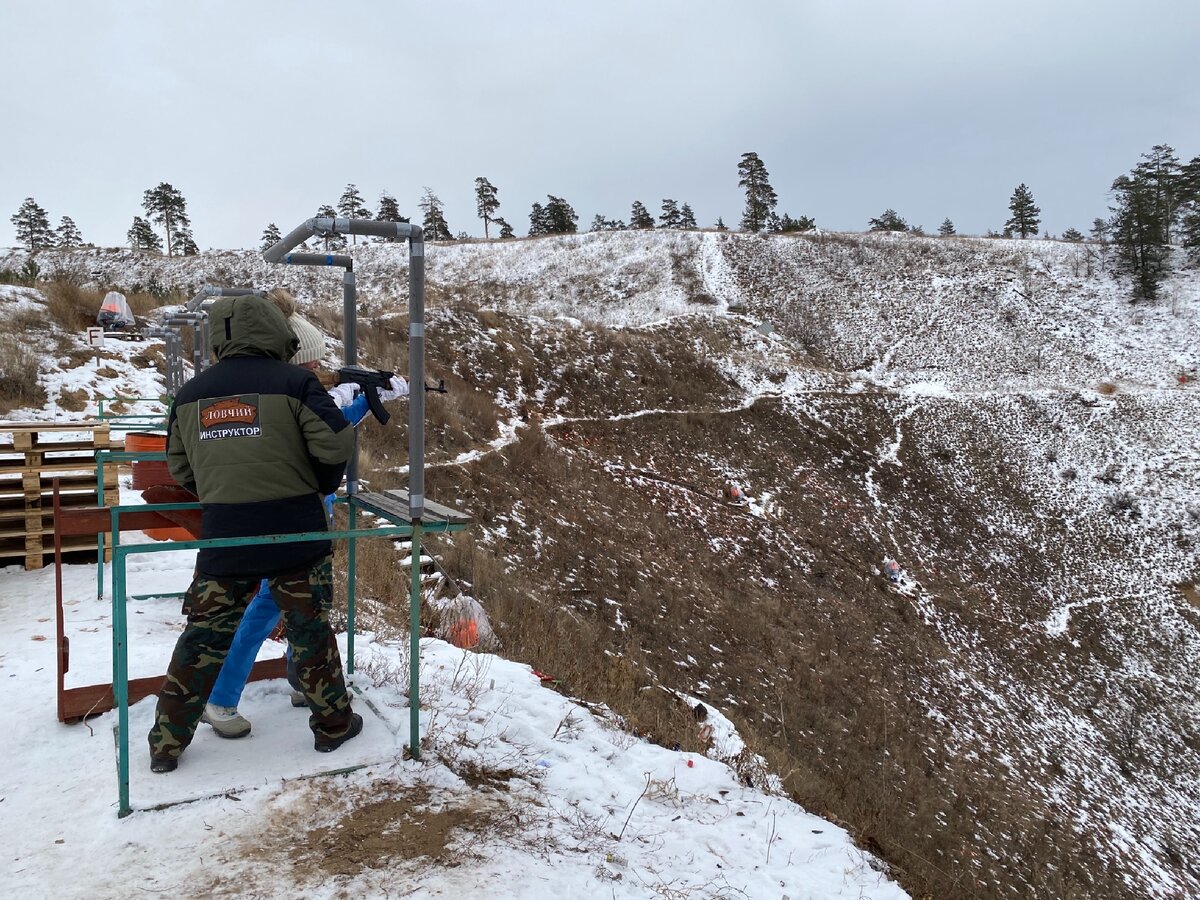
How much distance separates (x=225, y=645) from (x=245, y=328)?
5.01ft

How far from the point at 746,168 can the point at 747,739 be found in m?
51.6

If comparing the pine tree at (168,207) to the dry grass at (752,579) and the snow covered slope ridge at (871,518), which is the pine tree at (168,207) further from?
the dry grass at (752,579)

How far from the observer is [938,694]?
41.4ft

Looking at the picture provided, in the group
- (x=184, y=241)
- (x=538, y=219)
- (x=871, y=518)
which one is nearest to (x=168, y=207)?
(x=184, y=241)

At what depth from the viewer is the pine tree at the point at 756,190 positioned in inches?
2028

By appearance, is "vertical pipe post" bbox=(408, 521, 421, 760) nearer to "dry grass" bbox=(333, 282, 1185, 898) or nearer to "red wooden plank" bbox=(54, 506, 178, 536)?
"red wooden plank" bbox=(54, 506, 178, 536)

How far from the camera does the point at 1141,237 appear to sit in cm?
3331

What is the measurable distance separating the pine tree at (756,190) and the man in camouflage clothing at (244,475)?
52.0 metres

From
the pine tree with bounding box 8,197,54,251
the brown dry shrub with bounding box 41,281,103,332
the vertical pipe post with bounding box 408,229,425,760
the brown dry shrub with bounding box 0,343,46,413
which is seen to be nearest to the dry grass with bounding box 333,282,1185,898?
the vertical pipe post with bounding box 408,229,425,760

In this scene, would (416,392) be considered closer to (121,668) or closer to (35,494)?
(121,668)

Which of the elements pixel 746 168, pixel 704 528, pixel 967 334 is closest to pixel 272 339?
pixel 704 528

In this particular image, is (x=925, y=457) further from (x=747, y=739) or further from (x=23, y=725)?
(x=23, y=725)

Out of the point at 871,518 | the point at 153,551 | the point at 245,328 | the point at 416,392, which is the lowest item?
the point at 871,518

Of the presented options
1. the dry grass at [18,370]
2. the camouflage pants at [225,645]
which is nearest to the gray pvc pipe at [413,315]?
the camouflage pants at [225,645]
